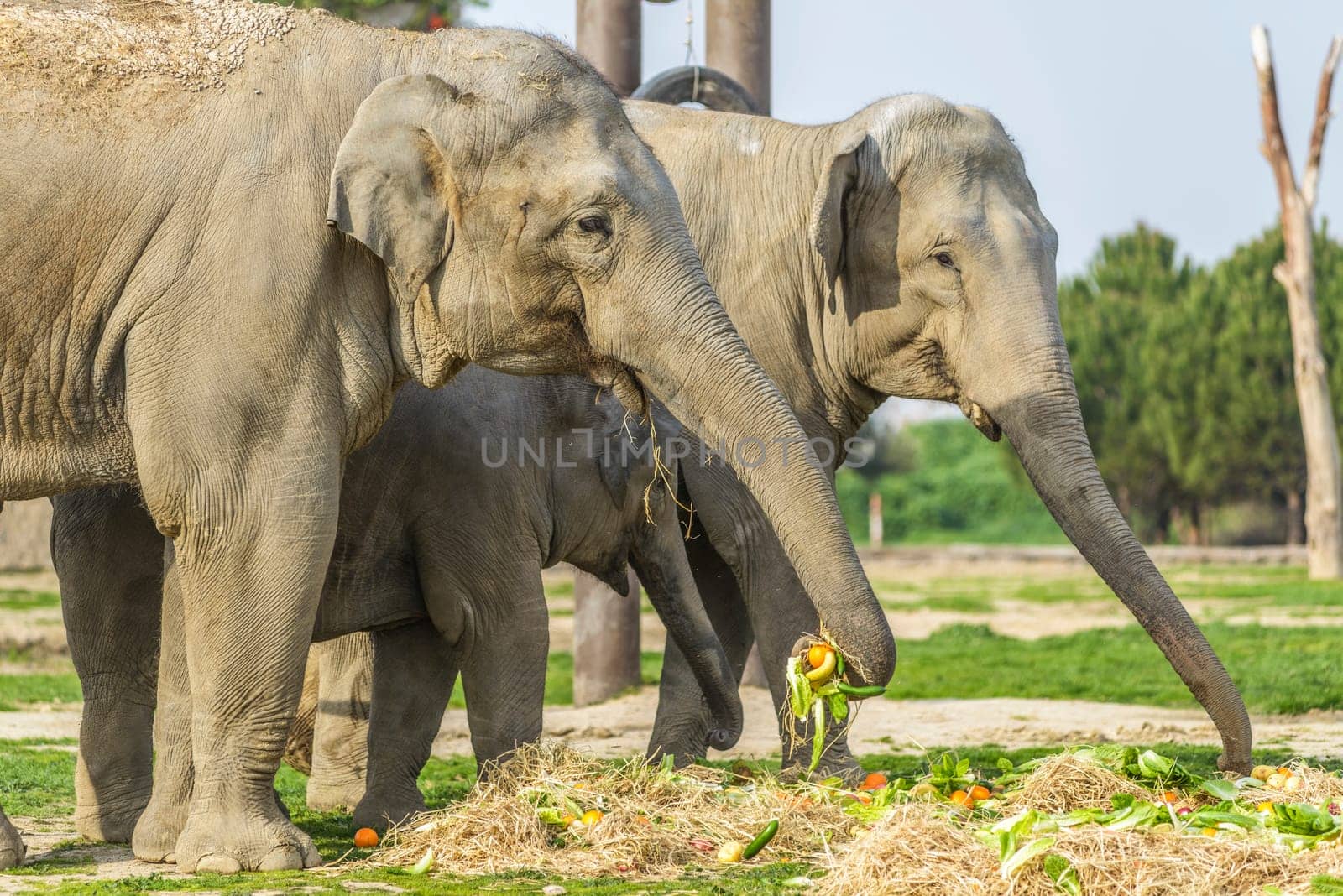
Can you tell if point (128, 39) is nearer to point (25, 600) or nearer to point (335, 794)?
point (335, 794)

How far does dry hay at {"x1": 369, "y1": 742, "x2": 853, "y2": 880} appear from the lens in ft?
18.6

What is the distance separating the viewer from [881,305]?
24.3ft

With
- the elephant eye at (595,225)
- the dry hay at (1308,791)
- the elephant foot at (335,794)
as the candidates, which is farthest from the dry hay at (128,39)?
the dry hay at (1308,791)

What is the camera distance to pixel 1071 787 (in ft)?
20.1

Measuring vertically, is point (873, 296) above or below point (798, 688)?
above

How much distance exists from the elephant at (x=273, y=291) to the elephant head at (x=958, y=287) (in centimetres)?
165

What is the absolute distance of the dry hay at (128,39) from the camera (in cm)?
573

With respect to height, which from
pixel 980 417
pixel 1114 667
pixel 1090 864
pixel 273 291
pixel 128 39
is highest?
pixel 128 39

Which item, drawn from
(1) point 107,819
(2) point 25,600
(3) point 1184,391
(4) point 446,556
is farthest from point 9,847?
(3) point 1184,391

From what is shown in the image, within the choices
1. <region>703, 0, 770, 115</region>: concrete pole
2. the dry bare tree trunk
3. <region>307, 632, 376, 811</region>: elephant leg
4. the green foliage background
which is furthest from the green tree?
<region>307, 632, 376, 811</region>: elephant leg

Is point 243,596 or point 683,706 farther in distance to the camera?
point 683,706

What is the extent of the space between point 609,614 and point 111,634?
5.62 m

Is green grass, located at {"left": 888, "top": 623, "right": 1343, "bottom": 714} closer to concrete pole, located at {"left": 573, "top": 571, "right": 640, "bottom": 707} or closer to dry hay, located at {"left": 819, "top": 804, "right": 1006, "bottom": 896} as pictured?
concrete pole, located at {"left": 573, "top": 571, "right": 640, "bottom": 707}

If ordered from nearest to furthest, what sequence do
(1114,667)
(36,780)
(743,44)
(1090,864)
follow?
1. (1090,864)
2. (36,780)
3. (743,44)
4. (1114,667)
